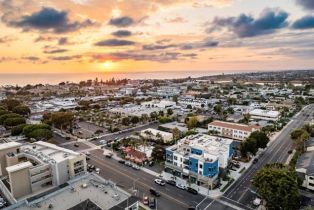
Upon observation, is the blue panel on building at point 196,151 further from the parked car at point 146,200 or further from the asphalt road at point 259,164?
the parked car at point 146,200

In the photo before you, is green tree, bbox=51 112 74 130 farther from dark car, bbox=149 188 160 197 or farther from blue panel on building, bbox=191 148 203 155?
dark car, bbox=149 188 160 197

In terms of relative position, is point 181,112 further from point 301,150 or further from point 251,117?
point 301,150

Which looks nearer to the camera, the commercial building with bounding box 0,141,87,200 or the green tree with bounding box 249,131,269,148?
the commercial building with bounding box 0,141,87,200

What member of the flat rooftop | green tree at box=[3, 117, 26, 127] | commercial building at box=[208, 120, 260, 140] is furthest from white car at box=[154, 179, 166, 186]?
green tree at box=[3, 117, 26, 127]

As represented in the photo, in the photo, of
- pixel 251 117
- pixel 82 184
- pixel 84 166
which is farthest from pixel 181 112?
pixel 82 184

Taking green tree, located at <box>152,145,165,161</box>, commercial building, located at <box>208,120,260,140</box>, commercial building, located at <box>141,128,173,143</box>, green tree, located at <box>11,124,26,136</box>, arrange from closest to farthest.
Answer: green tree, located at <box>152,145,165,161</box> < commercial building, located at <box>141,128,173,143</box> < commercial building, located at <box>208,120,260,140</box> < green tree, located at <box>11,124,26,136</box>

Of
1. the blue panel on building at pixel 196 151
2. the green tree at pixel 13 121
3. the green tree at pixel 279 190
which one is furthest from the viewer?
the green tree at pixel 13 121

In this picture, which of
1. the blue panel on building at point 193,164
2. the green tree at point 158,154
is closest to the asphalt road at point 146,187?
the blue panel on building at point 193,164
